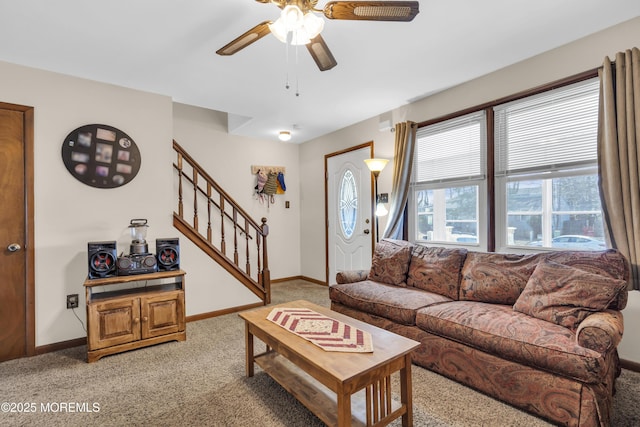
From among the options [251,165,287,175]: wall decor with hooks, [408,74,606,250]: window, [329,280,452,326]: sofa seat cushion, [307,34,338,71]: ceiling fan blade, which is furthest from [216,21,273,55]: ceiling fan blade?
[251,165,287,175]: wall decor with hooks

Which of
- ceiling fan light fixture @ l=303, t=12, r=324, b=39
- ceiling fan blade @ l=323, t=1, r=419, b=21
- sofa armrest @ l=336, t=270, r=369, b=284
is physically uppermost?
ceiling fan blade @ l=323, t=1, r=419, b=21

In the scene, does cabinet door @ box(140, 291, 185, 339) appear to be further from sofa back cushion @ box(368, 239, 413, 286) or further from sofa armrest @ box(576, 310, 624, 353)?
sofa armrest @ box(576, 310, 624, 353)

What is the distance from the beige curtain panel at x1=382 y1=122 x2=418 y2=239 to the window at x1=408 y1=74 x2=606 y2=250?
0.14 metres

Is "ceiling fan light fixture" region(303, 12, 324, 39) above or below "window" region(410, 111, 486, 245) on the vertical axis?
above

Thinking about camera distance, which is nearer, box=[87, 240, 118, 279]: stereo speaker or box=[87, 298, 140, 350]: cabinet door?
box=[87, 298, 140, 350]: cabinet door

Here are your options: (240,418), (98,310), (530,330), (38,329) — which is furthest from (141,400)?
(530,330)

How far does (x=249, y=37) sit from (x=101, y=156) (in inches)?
86.1

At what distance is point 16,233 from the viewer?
2.73 metres

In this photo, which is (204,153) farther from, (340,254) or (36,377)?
(36,377)

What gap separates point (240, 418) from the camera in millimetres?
1869

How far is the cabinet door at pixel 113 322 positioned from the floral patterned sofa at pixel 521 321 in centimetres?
197

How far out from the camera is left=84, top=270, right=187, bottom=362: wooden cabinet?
2.62 meters

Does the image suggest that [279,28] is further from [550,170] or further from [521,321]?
[550,170]

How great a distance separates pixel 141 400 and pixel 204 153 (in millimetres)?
3431
